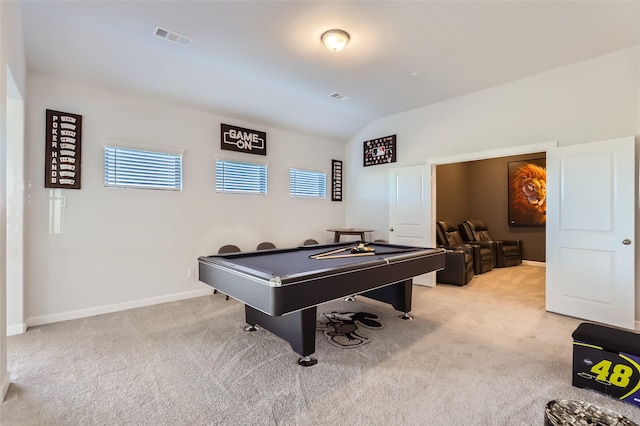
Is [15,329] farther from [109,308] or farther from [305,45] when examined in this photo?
[305,45]

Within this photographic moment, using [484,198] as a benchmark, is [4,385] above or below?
below

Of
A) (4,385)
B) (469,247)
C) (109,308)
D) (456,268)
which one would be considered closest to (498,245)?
(469,247)

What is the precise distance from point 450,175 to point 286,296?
21.3 feet

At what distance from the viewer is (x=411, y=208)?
509 centimetres

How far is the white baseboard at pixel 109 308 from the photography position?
10.7 ft

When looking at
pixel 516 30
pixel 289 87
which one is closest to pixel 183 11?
pixel 289 87

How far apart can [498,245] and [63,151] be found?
7403mm

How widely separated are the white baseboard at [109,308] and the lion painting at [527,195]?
22.5 feet

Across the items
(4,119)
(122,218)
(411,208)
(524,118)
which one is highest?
(524,118)

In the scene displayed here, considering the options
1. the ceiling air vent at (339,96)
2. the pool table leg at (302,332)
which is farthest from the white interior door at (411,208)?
the pool table leg at (302,332)

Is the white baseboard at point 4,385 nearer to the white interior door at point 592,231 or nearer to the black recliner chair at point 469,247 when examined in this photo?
the white interior door at point 592,231

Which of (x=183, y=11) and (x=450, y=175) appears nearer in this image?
(x=183, y=11)

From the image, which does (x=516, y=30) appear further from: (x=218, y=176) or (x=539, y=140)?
(x=218, y=176)

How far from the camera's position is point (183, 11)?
2652 millimetres
